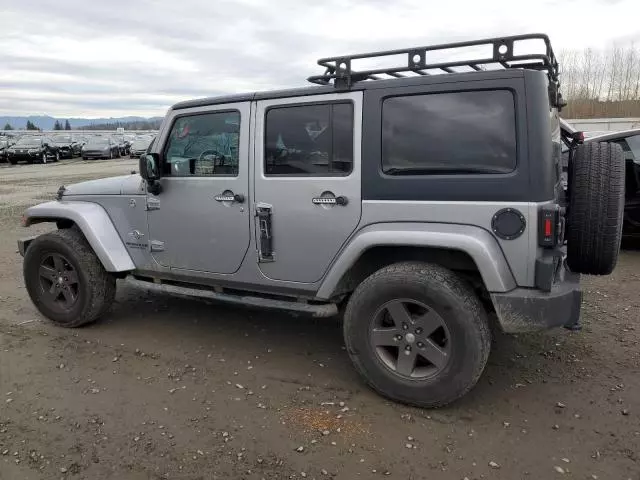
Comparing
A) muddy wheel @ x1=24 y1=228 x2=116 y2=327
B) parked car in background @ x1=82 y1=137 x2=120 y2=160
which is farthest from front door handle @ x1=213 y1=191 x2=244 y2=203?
parked car in background @ x1=82 y1=137 x2=120 y2=160

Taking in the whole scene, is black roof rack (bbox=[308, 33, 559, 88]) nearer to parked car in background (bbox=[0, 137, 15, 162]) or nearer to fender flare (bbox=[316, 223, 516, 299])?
fender flare (bbox=[316, 223, 516, 299])

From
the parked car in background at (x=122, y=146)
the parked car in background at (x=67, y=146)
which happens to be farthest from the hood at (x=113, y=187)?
the parked car in background at (x=122, y=146)

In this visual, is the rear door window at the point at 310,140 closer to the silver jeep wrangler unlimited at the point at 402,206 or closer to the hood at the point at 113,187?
the silver jeep wrangler unlimited at the point at 402,206

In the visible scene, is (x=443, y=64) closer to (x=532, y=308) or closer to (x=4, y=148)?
(x=532, y=308)

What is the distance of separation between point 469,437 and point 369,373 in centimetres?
71

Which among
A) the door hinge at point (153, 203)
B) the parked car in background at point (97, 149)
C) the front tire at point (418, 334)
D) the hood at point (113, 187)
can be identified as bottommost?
the front tire at point (418, 334)

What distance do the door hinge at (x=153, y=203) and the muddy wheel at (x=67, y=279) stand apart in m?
0.75

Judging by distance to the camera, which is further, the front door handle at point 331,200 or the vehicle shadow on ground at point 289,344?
the vehicle shadow on ground at point 289,344

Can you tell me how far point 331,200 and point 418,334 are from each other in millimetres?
1008

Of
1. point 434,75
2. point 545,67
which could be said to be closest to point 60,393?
point 434,75

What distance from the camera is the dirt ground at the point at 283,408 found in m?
2.86

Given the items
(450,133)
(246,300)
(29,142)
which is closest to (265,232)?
(246,300)

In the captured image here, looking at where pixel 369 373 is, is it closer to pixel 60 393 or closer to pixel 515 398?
pixel 515 398

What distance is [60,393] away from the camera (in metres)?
3.64
